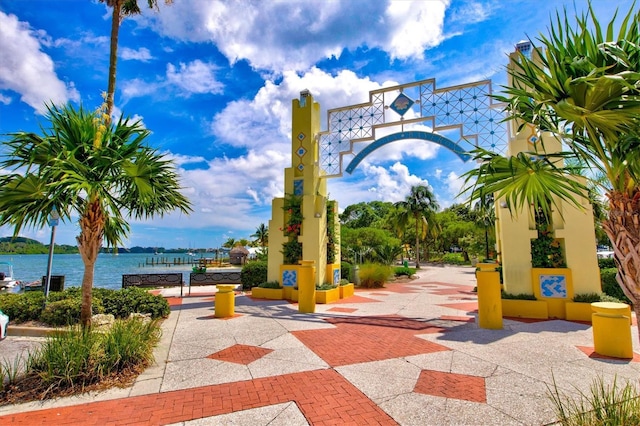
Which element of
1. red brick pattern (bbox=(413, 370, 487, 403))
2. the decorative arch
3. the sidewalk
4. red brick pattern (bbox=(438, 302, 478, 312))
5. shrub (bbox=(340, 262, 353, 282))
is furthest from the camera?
shrub (bbox=(340, 262, 353, 282))

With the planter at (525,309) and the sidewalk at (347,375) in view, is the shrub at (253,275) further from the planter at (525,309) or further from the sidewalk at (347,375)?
the planter at (525,309)

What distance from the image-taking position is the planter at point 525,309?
895 cm

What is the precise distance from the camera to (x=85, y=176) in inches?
238

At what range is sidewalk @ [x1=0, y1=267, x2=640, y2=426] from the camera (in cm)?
369

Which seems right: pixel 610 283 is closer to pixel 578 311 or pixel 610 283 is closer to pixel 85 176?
pixel 578 311

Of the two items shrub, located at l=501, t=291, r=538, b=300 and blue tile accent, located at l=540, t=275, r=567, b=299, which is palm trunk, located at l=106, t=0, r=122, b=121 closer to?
shrub, located at l=501, t=291, r=538, b=300

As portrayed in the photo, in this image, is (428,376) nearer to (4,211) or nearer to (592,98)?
(592,98)

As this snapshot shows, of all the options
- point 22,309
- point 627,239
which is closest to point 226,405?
point 627,239

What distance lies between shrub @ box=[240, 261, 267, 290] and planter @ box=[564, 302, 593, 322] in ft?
37.6

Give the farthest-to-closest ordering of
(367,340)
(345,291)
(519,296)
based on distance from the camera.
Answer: (345,291) < (519,296) < (367,340)

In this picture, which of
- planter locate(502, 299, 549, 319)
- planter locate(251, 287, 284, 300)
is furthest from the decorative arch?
planter locate(251, 287, 284, 300)

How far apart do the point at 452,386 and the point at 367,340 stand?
2.49 m

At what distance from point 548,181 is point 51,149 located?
26.7ft

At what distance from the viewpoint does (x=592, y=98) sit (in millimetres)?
3043
